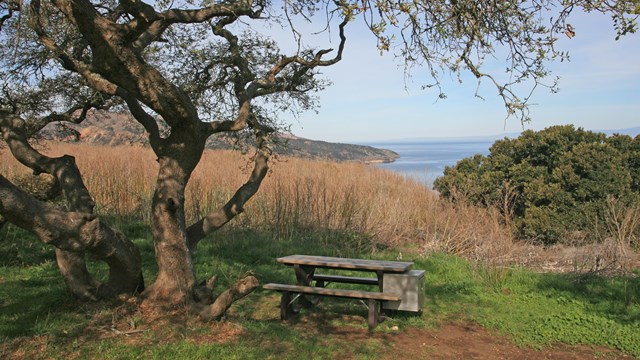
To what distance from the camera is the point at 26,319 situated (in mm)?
5148

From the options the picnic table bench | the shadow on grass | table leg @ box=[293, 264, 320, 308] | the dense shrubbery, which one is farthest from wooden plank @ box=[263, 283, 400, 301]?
the dense shrubbery

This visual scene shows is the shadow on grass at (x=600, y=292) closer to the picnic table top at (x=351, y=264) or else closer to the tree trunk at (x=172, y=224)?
the picnic table top at (x=351, y=264)

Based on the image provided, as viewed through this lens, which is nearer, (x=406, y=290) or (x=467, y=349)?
(x=467, y=349)

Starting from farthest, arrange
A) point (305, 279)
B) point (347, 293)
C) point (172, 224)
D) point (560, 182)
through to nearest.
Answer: point (560, 182) → point (305, 279) → point (347, 293) → point (172, 224)

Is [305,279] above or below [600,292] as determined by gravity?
above

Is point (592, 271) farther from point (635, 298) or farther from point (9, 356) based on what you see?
point (9, 356)

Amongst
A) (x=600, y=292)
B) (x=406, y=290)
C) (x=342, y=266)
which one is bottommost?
(x=600, y=292)

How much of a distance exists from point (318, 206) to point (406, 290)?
484 cm

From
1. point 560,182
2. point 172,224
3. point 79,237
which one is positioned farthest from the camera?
point 560,182

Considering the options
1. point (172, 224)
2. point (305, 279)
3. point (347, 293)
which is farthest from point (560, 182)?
point (172, 224)

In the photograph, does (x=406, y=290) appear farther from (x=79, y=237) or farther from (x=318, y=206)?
(x=318, y=206)

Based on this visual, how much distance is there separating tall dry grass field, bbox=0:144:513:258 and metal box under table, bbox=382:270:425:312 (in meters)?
3.43

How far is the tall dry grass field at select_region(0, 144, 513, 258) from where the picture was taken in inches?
409

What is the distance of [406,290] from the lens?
6156mm
